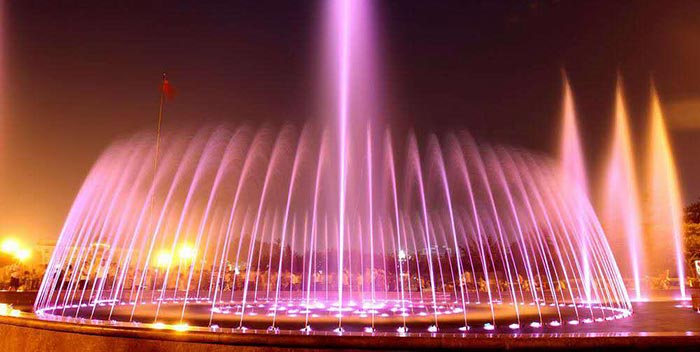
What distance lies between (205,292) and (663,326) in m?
24.7

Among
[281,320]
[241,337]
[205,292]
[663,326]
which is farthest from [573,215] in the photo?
[241,337]

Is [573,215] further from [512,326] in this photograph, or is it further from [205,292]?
[205,292]

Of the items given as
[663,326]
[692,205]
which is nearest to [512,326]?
[663,326]

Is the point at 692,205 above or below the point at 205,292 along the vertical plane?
above

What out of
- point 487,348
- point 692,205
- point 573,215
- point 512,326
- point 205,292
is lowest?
point 487,348

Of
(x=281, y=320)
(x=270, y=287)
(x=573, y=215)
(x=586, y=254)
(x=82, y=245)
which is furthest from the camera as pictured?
(x=270, y=287)

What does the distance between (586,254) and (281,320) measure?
816 inches

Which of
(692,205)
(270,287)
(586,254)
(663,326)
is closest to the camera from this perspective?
(663,326)

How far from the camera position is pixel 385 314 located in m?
16.4

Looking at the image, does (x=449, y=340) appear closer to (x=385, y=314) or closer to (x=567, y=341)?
(x=567, y=341)

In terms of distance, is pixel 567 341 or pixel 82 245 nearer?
pixel 567 341

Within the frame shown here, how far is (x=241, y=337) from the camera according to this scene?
22.0ft

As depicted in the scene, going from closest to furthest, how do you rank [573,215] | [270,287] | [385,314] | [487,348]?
[487,348] → [385,314] → [573,215] → [270,287]

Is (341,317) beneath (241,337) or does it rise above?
above
